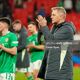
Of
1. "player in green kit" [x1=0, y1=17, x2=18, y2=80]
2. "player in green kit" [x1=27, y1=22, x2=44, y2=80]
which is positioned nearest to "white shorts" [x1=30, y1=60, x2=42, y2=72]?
"player in green kit" [x1=27, y1=22, x2=44, y2=80]

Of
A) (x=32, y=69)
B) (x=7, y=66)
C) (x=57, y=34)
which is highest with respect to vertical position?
(x=57, y=34)

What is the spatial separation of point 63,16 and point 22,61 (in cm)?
633

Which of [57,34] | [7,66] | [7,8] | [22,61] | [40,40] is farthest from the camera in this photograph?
[7,8]

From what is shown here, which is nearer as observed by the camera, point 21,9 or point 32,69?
point 32,69

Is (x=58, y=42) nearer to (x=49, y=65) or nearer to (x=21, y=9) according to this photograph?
(x=49, y=65)

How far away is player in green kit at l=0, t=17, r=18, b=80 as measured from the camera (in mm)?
9984

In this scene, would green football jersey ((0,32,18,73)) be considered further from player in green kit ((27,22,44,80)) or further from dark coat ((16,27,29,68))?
dark coat ((16,27,29,68))

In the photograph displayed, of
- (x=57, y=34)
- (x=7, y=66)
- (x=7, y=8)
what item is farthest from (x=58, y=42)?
(x=7, y=8)

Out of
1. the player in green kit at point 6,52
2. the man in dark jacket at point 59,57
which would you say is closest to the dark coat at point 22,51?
the player in green kit at point 6,52

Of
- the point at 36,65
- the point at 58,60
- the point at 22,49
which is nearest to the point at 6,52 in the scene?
the point at 58,60

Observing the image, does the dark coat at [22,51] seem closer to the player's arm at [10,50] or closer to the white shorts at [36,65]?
the white shorts at [36,65]

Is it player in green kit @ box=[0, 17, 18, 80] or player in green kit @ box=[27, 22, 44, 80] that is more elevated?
player in green kit @ box=[0, 17, 18, 80]

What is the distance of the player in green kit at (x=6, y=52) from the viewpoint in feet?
32.8

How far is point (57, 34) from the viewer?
8.80 meters
